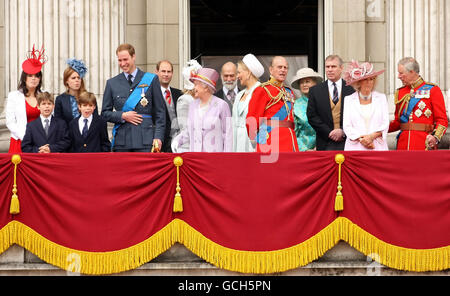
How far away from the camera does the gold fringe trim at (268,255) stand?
9.91 metres

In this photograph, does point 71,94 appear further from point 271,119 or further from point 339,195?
point 339,195

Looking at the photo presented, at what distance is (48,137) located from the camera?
436 inches

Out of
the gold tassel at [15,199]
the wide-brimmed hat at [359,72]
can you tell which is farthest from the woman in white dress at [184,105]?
the gold tassel at [15,199]

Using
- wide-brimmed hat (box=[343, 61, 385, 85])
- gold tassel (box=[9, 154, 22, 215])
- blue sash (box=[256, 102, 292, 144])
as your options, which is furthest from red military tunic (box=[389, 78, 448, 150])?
gold tassel (box=[9, 154, 22, 215])

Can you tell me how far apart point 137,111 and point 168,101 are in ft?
2.54

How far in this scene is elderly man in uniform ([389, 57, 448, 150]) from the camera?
11.4 m

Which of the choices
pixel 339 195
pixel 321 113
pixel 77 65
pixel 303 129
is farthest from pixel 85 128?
pixel 339 195

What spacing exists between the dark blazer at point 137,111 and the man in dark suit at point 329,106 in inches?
66.2

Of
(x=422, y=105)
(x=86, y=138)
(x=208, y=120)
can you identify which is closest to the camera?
(x=208, y=120)

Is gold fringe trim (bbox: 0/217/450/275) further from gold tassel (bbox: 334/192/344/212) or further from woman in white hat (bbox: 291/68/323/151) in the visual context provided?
woman in white hat (bbox: 291/68/323/151)

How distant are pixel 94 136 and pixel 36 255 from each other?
1664 mm

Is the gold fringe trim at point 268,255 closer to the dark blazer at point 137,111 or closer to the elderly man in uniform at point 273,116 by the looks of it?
the elderly man in uniform at point 273,116

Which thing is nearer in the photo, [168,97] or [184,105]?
[184,105]

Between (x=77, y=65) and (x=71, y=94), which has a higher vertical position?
(x=77, y=65)
